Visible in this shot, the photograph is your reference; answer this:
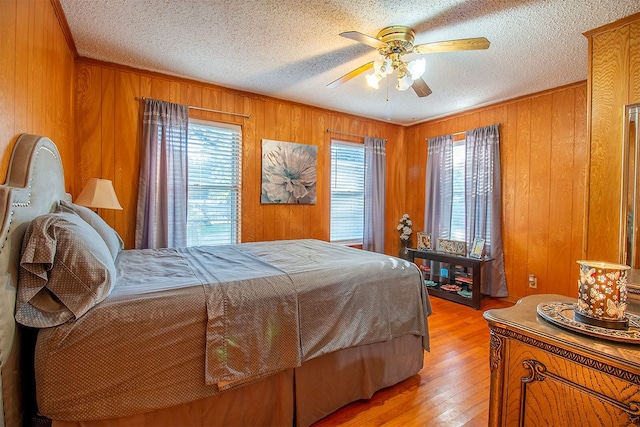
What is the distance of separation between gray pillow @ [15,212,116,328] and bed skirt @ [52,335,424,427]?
0.44 metres

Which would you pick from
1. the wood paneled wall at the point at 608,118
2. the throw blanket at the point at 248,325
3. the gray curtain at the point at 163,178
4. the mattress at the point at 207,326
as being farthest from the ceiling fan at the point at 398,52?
the gray curtain at the point at 163,178

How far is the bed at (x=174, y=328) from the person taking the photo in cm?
117

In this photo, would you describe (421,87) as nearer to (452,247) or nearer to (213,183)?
(452,247)

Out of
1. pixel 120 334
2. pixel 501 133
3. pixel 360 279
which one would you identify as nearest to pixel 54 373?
pixel 120 334

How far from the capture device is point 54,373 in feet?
3.78

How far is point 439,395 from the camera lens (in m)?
Result: 2.02

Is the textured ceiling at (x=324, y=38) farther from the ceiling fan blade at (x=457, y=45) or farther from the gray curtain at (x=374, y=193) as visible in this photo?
the gray curtain at (x=374, y=193)

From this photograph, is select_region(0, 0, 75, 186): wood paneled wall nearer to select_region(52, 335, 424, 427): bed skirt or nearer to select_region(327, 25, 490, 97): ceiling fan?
select_region(52, 335, 424, 427): bed skirt

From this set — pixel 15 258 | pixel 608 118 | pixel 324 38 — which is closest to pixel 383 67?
pixel 324 38

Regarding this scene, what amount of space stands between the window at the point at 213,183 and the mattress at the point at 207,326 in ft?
4.47

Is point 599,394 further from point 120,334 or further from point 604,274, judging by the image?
point 120,334

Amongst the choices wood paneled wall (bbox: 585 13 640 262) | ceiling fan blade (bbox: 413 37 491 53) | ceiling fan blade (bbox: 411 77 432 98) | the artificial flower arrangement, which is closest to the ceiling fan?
ceiling fan blade (bbox: 413 37 491 53)

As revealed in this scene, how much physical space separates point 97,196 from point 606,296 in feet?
10.5

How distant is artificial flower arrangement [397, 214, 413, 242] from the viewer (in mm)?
5012
